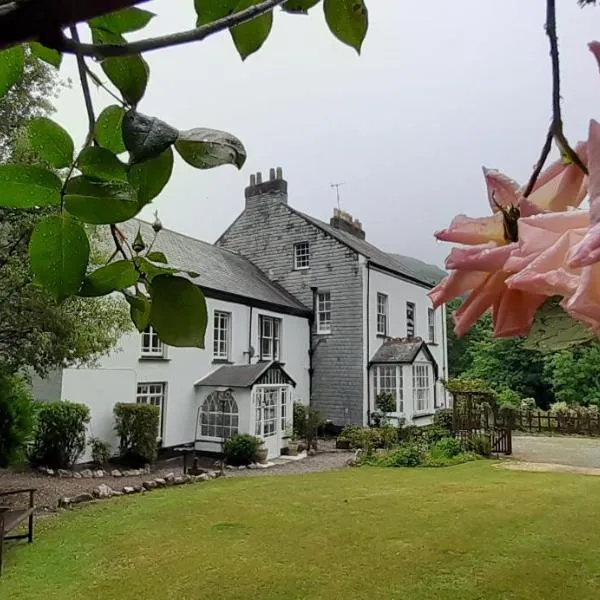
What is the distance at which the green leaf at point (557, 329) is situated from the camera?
433mm

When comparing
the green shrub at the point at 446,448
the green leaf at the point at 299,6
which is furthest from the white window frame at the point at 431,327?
the green leaf at the point at 299,6

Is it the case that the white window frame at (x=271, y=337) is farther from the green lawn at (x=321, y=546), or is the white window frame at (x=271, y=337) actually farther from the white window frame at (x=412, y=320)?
the green lawn at (x=321, y=546)

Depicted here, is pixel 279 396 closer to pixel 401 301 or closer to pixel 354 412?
pixel 354 412

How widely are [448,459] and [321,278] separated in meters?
6.63

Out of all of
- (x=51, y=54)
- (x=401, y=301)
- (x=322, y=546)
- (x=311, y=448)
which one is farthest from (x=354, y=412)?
(x=51, y=54)

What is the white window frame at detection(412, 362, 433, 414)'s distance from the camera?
53.9ft

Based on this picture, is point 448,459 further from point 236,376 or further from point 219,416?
point 219,416

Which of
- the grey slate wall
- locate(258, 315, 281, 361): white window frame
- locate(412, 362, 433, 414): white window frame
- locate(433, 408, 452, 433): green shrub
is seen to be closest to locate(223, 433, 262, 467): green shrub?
locate(258, 315, 281, 361): white window frame

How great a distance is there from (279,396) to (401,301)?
660 cm

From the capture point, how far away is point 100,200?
47 centimetres

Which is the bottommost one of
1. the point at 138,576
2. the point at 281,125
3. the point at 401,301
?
the point at 138,576

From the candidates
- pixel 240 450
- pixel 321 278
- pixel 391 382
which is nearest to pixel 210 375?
pixel 240 450

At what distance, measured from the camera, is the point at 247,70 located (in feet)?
2.78

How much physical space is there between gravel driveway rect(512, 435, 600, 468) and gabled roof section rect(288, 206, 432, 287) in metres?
5.06
